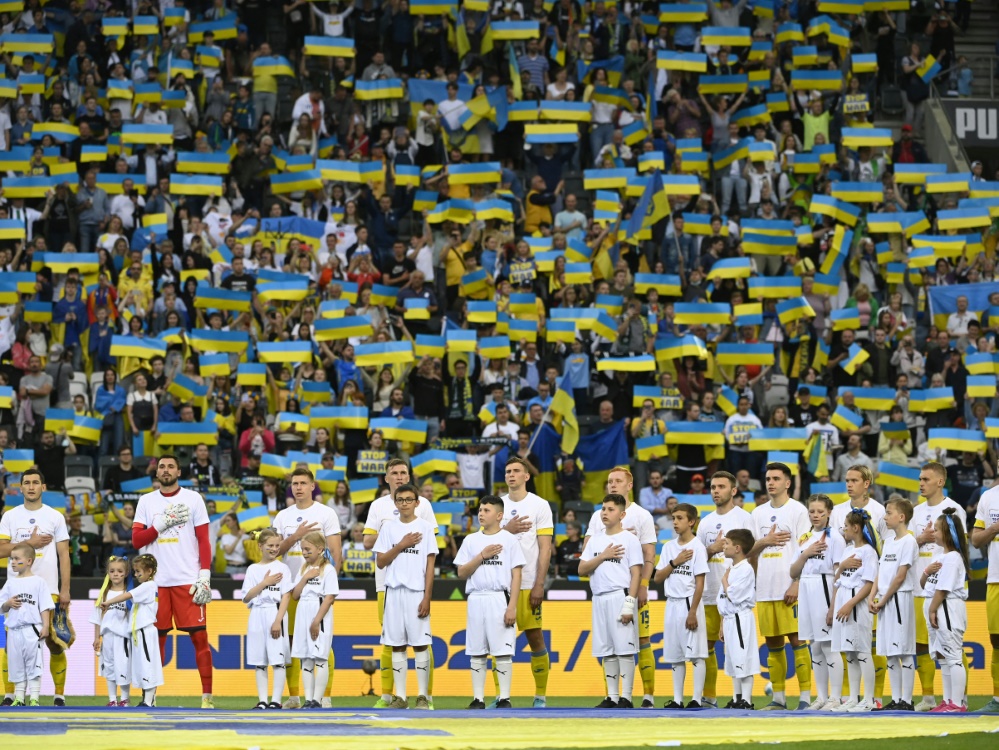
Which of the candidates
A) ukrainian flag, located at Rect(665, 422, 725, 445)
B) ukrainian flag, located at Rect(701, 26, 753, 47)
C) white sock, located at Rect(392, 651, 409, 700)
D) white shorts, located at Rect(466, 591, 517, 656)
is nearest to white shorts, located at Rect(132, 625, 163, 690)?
white sock, located at Rect(392, 651, 409, 700)

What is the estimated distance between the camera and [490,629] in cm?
1580

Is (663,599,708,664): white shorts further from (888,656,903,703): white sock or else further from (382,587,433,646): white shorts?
(382,587,433,646): white shorts

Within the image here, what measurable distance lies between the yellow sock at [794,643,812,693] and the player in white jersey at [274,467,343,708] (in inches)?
191

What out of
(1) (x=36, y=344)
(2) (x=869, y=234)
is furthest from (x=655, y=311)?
(1) (x=36, y=344)

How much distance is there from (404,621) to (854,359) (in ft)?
39.4

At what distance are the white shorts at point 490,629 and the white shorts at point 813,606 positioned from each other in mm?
2960

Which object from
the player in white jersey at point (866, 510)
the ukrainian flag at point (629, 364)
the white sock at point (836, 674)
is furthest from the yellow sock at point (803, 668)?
the ukrainian flag at point (629, 364)

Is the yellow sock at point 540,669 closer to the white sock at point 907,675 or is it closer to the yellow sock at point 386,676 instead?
the yellow sock at point 386,676

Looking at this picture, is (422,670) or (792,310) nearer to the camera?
(422,670)

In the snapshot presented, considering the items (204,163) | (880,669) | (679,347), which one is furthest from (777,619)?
(204,163)

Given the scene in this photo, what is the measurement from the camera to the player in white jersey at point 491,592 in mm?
15797

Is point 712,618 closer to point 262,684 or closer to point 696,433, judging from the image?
point 262,684

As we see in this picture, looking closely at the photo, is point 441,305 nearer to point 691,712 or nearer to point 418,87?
point 418,87

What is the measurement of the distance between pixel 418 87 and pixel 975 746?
2051cm
